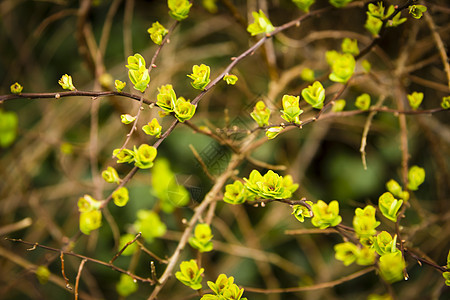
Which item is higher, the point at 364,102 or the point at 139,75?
the point at 139,75

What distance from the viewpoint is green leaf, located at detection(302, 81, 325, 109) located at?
1.91 feet

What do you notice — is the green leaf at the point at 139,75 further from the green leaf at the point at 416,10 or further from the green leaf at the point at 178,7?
the green leaf at the point at 416,10

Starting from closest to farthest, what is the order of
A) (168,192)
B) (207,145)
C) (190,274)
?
(190,274) < (168,192) < (207,145)

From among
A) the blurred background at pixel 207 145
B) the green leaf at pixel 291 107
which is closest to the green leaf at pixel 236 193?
the green leaf at pixel 291 107

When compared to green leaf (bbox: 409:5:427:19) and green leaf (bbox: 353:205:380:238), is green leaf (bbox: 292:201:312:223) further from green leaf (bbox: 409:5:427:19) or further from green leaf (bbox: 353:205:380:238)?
green leaf (bbox: 409:5:427:19)

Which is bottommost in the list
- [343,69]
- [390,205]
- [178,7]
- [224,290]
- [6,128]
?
[224,290]

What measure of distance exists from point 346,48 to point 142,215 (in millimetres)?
568

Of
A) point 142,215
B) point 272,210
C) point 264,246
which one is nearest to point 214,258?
point 264,246

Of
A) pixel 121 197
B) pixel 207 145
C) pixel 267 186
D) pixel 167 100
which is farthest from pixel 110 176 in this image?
pixel 207 145

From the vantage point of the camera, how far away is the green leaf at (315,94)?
583 mm

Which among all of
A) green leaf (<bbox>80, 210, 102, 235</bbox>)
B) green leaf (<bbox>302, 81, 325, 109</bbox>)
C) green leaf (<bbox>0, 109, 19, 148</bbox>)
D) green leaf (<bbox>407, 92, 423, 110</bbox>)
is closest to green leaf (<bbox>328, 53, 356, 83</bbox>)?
green leaf (<bbox>302, 81, 325, 109</bbox>)

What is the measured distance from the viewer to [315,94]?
60 cm

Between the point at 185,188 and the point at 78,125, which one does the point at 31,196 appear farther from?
the point at 185,188

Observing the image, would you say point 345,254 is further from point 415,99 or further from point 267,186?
point 415,99
